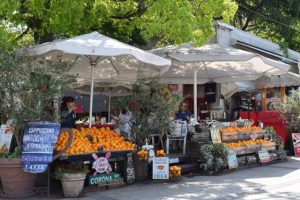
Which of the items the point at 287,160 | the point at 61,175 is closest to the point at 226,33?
the point at 287,160

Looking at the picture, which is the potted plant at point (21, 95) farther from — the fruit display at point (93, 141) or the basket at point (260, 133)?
the basket at point (260, 133)

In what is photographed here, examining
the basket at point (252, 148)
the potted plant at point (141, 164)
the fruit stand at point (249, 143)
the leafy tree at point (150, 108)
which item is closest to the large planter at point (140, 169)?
the potted plant at point (141, 164)

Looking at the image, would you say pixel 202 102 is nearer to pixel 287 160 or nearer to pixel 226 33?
pixel 226 33

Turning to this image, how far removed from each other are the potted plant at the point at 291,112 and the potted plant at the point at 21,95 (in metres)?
8.51

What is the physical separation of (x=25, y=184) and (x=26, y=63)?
2.29 m

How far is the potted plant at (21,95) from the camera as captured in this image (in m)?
8.32

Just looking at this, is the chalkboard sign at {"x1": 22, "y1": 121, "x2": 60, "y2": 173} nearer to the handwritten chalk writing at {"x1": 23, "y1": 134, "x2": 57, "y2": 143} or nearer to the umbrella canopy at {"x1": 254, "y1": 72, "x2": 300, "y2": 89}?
the handwritten chalk writing at {"x1": 23, "y1": 134, "x2": 57, "y2": 143}

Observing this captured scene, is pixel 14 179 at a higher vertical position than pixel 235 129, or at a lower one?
lower

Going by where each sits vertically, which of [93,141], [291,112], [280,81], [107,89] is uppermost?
[280,81]

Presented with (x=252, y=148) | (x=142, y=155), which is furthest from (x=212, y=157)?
(x=142, y=155)

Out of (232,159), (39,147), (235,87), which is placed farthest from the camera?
(235,87)

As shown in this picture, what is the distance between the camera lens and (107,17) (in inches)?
532

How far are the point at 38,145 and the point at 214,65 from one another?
7.69m

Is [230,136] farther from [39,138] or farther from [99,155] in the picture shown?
[39,138]
